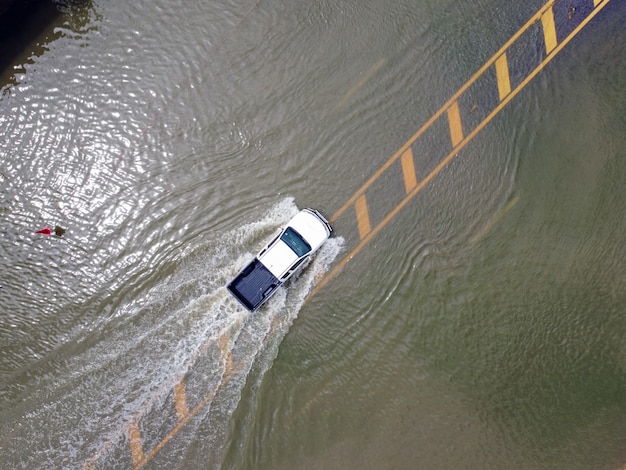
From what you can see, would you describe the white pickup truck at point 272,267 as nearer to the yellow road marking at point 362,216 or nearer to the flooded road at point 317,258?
the flooded road at point 317,258

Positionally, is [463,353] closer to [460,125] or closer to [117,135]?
[460,125]

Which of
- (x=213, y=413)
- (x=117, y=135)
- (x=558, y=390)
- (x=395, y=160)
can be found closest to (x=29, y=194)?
(x=117, y=135)

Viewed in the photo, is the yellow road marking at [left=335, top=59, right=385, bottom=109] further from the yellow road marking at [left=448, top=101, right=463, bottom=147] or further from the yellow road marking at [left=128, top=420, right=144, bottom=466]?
the yellow road marking at [left=128, top=420, right=144, bottom=466]

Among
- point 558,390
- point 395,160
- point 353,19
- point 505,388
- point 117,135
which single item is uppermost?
point 117,135

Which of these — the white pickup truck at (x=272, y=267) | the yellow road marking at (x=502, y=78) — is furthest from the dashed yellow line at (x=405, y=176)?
the white pickup truck at (x=272, y=267)

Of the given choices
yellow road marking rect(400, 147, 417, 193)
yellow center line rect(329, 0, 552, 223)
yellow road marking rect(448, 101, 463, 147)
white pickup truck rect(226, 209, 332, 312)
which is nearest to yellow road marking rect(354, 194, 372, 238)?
yellow center line rect(329, 0, 552, 223)
